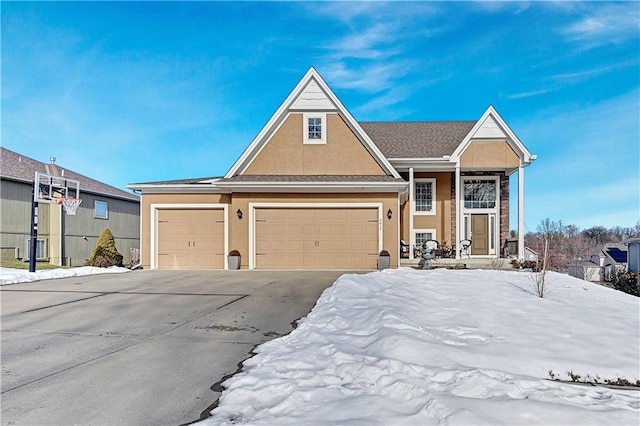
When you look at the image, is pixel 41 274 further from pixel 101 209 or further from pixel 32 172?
pixel 101 209

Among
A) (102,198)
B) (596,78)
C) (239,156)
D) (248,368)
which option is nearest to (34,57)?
(239,156)

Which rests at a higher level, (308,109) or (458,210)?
(308,109)

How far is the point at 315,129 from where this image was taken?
14820mm

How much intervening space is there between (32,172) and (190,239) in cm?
1377

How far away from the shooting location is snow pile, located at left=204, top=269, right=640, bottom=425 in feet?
9.95

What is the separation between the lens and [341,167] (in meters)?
14.7

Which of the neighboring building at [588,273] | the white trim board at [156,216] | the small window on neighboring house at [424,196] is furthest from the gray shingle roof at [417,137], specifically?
the neighboring building at [588,273]

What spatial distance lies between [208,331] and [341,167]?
1011cm

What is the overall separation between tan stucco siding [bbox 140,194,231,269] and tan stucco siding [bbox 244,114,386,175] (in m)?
1.81

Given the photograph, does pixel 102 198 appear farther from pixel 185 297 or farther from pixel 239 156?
pixel 185 297

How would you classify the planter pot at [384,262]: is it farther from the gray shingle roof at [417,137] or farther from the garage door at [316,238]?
the gray shingle roof at [417,137]

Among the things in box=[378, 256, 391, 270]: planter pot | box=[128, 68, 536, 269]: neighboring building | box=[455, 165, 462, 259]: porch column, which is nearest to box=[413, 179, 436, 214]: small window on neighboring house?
box=[128, 68, 536, 269]: neighboring building

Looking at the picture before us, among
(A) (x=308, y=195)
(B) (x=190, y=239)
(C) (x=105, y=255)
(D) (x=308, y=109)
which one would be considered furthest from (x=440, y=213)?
(C) (x=105, y=255)

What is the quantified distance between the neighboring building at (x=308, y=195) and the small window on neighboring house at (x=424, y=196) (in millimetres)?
742
